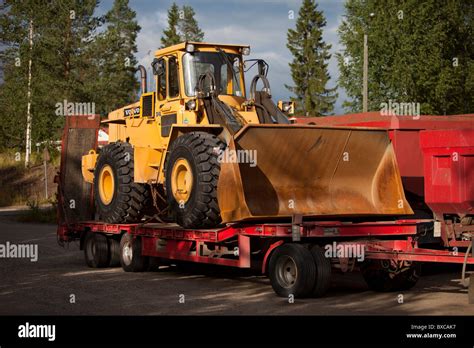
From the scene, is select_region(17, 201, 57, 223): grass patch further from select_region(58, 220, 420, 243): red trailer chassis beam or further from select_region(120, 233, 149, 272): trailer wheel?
select_region(58, 220, 420, 243): red trailer chassis beam

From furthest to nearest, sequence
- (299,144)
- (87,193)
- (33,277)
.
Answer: (87,193) → (33,277) → (299,144)

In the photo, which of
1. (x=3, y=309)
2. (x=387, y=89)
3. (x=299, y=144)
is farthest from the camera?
(x=387, y=89)

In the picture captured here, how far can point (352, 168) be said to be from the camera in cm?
1346

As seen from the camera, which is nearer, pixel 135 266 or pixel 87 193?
pixel 135 266

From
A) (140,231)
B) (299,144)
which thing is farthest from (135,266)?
(299,144)

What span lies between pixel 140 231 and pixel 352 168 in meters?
4.14

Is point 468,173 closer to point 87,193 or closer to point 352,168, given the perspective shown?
point 352,168

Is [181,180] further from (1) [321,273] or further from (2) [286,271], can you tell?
(1) [321,273]

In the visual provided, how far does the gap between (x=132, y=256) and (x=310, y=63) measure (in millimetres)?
52697

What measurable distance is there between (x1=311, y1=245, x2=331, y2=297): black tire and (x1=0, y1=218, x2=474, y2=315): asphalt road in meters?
0.15

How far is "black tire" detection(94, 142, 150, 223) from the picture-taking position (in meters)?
15.6

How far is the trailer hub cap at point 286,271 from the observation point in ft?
39.2

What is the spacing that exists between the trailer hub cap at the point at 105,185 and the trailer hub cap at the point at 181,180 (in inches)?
108
